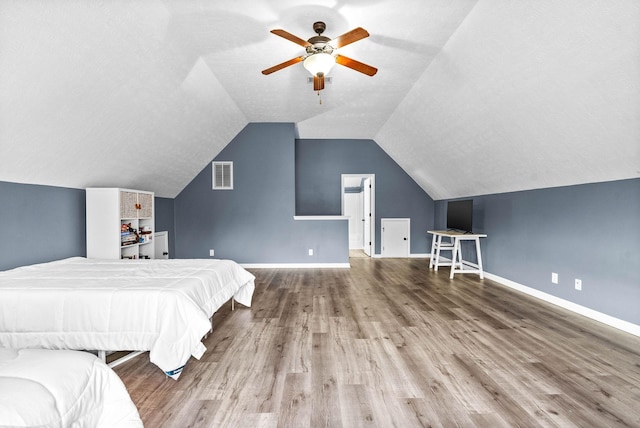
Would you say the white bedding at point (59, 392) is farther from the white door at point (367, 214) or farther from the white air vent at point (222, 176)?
the white door at point (367, 214)

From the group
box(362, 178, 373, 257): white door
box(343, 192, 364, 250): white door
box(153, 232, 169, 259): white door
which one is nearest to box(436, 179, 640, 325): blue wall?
box(362, 178, 373, 257): white door

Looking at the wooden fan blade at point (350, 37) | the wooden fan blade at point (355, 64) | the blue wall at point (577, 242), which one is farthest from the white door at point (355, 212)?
the wooden fan blade at point (350, 37)

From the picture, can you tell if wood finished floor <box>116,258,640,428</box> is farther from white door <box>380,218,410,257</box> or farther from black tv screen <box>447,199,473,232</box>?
white door <box>380,218,410,257</box>

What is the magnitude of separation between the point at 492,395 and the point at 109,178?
4711 mm

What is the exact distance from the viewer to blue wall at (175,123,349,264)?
596 cm

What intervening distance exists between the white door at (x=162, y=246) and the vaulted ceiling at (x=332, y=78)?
1.32m

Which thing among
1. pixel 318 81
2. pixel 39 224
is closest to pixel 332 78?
pixel 318 81

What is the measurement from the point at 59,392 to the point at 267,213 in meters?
5.03

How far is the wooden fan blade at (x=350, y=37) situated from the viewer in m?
2.29

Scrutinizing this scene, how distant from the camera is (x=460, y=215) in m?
5.30

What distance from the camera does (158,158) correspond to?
4.59m

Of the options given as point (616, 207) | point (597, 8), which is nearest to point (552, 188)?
point (616, 207)

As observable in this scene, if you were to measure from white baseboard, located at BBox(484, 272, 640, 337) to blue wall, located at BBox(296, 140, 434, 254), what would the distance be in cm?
282

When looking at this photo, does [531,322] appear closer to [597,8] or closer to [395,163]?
[597,8]
